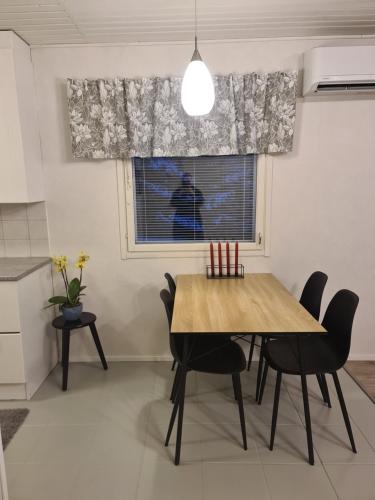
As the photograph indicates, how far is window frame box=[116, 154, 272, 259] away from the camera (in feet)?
8.68

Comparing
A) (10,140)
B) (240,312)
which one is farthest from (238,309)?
(10,140)

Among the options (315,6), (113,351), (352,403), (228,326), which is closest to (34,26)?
(315,6)

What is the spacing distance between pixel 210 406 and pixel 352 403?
0.97m

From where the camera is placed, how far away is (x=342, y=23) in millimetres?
2293

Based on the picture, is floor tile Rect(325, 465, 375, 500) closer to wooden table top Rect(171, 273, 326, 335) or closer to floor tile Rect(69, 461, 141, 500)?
wooden table top Rect(171, 273, 326, 335)

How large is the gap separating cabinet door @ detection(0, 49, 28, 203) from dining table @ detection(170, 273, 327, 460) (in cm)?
137

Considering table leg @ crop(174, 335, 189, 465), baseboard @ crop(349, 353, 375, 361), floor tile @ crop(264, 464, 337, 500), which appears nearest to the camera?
floor tile @ crop(264, 464, 337, 500)

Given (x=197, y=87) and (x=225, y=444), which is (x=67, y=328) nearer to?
(x=225, y=444)

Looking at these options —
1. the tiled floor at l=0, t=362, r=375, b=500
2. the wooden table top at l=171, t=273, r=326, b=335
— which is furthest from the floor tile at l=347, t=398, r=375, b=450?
the wooden table top at l=171, t=273, r=326, b=335

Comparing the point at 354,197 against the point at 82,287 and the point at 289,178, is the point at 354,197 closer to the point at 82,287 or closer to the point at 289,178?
the point at 289,178

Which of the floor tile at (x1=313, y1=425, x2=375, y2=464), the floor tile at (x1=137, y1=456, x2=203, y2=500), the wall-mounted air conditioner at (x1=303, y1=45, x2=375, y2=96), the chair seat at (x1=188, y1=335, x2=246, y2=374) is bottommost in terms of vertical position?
the floor tile at (x1=137, y1=456, x2=203, y2=500)

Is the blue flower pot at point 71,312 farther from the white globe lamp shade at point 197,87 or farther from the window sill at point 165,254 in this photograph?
the white globe lamp shade at point 197,87

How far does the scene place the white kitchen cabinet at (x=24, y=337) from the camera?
2240mm

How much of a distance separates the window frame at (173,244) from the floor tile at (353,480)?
1506mm
